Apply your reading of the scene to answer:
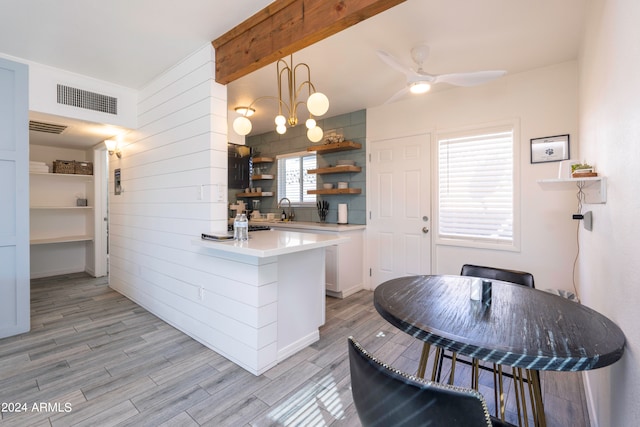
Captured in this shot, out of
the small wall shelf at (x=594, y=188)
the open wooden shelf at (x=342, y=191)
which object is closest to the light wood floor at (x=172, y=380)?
the small wall shelf at (x=594, y=188)

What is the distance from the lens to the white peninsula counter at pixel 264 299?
2133mm

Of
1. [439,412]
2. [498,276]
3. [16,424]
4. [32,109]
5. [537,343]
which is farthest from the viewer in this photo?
[32,109]

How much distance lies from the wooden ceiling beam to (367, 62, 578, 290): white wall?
2178 millimetres

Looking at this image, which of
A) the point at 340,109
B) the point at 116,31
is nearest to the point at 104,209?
the point at 116,31

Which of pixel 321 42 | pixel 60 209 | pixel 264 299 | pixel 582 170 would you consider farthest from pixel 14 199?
pixel 582 170

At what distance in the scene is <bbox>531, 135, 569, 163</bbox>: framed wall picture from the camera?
282 centimetres

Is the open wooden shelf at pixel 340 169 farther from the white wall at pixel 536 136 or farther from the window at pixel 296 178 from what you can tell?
the white wall at pixel 536 136

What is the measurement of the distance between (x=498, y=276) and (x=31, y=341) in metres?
3.97

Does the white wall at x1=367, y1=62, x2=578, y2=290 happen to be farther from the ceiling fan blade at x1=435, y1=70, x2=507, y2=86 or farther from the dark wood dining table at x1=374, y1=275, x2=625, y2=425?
the dark wood dining table at x1=374, y1=275, x2=625, y2=425

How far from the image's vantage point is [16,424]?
65.1 inches

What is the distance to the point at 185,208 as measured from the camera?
9.04 feet

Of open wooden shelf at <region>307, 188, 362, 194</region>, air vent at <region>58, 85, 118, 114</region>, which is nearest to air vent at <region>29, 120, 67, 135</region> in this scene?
air vent at <region>58, 85, 118, 114</region>

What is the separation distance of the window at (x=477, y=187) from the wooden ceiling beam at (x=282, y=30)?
2.25 metres

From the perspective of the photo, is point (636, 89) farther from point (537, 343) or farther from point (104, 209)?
point (104, 209)
